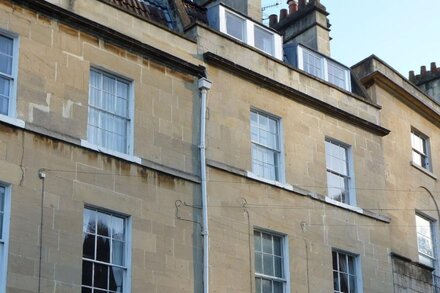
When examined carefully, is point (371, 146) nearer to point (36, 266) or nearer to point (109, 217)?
point (109, 217)

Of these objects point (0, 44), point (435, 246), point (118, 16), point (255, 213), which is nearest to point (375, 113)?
point (435, 246)

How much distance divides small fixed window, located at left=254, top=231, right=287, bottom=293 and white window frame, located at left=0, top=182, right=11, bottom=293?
623 cm

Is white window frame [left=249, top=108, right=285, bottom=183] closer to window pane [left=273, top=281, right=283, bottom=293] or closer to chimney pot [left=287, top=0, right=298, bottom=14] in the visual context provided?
window pane [left=273, top=281, right=283, bottom=293]

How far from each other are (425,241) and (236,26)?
891cm

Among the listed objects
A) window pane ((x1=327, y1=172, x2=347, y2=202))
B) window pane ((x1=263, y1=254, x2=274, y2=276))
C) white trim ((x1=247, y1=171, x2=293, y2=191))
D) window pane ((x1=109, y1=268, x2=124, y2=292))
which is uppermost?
window pane ((x1=327, y1=172, x2=347, y2=202))

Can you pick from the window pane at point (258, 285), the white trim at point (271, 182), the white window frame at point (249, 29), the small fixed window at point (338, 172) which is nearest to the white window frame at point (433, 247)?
the small fixed window at point (338, 172)

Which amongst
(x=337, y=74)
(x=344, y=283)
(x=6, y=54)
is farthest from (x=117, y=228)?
(x=337, y=74)

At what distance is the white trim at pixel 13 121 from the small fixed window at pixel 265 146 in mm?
6214

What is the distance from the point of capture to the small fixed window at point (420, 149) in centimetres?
2700

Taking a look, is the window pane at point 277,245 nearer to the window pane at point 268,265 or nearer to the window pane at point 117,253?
the window pane at point 268,265

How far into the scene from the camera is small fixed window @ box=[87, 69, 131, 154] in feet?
59.4

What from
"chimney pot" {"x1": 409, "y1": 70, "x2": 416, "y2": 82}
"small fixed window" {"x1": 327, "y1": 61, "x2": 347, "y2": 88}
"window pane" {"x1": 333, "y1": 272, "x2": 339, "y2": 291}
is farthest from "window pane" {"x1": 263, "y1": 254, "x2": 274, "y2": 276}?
"chimney pot" {"x1": 409, "y1": 70, "x2": 416, "y2": 82}

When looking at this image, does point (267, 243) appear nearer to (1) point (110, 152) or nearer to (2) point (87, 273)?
(1) point (110, 152)

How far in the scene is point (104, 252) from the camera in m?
17.2
